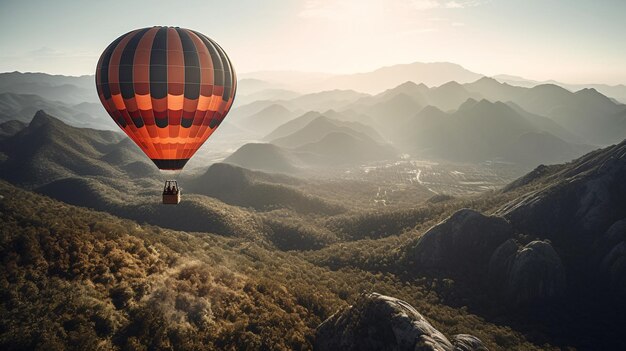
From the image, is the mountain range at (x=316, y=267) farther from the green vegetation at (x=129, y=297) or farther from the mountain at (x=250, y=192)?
the mountain at (x=250, y=192)

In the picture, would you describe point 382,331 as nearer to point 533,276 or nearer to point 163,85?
point 163,85

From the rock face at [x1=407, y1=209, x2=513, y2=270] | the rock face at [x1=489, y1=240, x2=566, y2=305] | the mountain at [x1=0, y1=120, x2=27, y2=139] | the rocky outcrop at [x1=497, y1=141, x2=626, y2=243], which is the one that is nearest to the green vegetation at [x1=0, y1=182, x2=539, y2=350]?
the rock face at [x1=489, y1=240, x2=566, y2=305]

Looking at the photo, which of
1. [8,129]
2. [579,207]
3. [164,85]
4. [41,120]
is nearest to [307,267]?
[164,85]

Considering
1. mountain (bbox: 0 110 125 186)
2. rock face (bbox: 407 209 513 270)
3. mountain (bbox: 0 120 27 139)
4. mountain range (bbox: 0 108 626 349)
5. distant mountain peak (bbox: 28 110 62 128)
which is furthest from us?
mountain (bbox: 0 120 27 139)

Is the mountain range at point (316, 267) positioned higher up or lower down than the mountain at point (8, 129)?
lower down

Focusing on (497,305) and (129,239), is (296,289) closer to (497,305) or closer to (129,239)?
(129,239)

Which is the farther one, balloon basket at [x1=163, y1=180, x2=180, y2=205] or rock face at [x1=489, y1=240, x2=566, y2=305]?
rock face at [x1=489, y1=240, x2=566, y2=305]

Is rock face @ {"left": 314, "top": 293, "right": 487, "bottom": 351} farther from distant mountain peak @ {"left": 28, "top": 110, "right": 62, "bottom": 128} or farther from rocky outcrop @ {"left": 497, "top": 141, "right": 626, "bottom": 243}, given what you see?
distant mountain peak @ {"left": 28, "top": 110, "right": 62, "bottom": 128}

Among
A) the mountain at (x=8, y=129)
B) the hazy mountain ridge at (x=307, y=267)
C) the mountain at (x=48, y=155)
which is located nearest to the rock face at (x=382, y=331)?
the hazy mountain ridge at (x=307, y=267)

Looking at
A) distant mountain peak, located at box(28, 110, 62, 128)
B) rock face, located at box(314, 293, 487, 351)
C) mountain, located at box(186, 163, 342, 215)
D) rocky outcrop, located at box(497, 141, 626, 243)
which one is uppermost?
distant mountain peak, located at box(28, 110, 62, 128)
